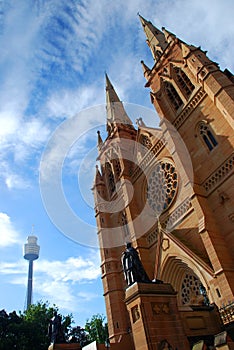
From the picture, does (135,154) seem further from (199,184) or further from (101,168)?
(199,184)

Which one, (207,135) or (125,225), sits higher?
(207,135)

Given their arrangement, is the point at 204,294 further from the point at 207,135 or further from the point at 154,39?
the point at 154,39

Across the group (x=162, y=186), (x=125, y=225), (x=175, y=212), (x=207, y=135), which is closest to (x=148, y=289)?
(x=175, y=212)

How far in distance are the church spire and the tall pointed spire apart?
6869 mm

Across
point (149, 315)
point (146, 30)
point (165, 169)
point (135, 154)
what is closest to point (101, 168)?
point (135, 154)

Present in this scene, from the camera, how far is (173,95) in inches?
832

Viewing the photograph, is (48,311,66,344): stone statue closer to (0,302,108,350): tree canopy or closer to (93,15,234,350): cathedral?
(93,15,234,350): cathedral

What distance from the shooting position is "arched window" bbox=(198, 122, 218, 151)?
53.3 feet

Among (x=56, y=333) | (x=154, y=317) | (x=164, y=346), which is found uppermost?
(x=56, y=333)

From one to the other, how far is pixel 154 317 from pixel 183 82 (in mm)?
16985

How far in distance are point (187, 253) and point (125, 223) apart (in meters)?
8.06

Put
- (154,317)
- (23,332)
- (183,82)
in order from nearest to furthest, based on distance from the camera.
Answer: (154,317)
(183,82)
(23,332)

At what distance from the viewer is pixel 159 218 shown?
18062 mm

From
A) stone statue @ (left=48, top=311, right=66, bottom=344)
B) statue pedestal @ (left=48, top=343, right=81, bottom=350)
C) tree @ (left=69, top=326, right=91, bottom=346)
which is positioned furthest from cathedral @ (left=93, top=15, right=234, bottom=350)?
tree @ (left=69, top=326, right=91, bottom=346)
